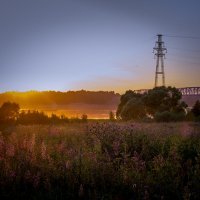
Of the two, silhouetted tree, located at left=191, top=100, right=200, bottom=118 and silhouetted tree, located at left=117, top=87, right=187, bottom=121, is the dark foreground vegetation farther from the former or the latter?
silhouetted tree, located at left=117, top=87, right=187, bottom=121

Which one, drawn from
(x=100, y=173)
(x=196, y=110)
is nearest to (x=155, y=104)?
(x=196, y=110)

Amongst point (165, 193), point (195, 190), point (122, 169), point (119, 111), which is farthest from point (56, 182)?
point (119, 111)

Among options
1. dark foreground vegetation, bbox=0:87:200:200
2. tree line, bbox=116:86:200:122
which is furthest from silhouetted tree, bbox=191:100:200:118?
dark foreground vegetation, bbox=0:87:200:200

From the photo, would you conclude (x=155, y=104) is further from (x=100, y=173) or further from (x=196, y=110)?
(x=100, y=173)

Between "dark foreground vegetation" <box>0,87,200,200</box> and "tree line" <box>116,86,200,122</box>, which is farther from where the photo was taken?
"tree line" <box>116,86,200,122</box>

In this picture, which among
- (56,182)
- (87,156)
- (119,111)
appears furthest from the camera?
(119,111)

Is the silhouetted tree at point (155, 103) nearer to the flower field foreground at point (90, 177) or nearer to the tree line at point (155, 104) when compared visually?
the tree line at point (155, 104)

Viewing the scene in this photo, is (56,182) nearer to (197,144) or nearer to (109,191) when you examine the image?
(109,191)

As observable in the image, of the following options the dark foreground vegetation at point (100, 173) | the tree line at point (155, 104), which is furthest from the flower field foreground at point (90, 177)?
the tree line at point (155, 104)

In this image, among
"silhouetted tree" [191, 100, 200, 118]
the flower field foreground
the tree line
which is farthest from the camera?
the tree line

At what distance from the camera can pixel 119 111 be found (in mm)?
67250

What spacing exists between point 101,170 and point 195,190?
2214mm

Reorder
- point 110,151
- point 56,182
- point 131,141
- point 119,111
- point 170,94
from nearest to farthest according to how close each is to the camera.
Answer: point 56,182
point 110,151
point 131,141
point 170,94
point 119,111

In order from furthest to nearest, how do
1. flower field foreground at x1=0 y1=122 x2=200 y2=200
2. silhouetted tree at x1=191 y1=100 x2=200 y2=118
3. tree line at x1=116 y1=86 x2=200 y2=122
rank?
tree line at x1=116 y1=86 x2=200 y2=122
silhouetted tree at x1=191 y1=100 x2=200 y2=118
flower field foreground at x1=0 y1=122 x2=200 y2=200
